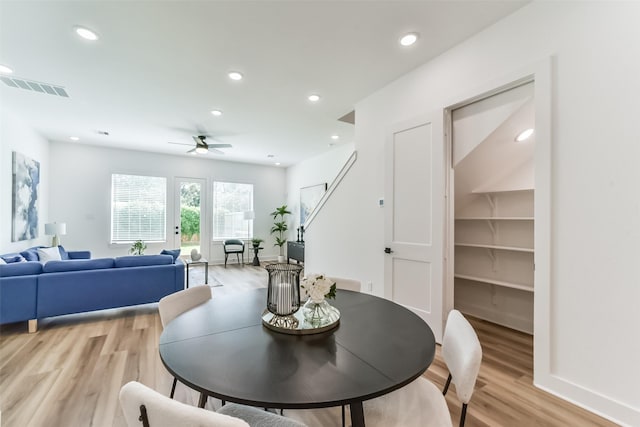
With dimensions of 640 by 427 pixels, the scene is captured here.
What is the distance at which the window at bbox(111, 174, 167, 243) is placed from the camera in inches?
253

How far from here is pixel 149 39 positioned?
2.45m

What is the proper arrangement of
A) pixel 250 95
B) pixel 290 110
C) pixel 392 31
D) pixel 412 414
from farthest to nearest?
pixel 290 110 < pixel 250 95 < pixel 392 31 < pixel 412 414

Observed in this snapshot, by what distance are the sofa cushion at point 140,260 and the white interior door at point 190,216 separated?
344cm

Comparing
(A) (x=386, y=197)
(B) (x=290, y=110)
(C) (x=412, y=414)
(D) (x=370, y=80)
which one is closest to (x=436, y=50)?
(D) (x=370, y=80)

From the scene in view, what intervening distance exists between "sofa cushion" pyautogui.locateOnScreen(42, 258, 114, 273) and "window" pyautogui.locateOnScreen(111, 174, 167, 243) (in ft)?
11.7

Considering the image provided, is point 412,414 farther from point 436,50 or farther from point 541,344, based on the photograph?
point 436,50

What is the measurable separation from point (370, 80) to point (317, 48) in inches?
34.1

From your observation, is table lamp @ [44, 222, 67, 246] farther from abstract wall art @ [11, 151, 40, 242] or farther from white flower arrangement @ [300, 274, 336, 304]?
white flower arrangement @ [300, 274, 336, 304]

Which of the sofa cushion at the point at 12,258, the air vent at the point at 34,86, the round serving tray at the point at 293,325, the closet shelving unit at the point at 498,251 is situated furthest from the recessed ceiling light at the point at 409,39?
the sofa cushion at the point at 12,258

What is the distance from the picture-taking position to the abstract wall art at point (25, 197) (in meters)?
4.20

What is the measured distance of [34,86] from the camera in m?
3.27

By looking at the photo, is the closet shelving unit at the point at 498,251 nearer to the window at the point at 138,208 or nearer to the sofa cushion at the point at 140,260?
the sofa cushion at the point at 140,260

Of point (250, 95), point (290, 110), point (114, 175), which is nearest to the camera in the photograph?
point (250, 95)

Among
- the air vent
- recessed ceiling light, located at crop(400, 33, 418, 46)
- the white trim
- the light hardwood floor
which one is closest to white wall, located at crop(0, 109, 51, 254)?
the air vent
